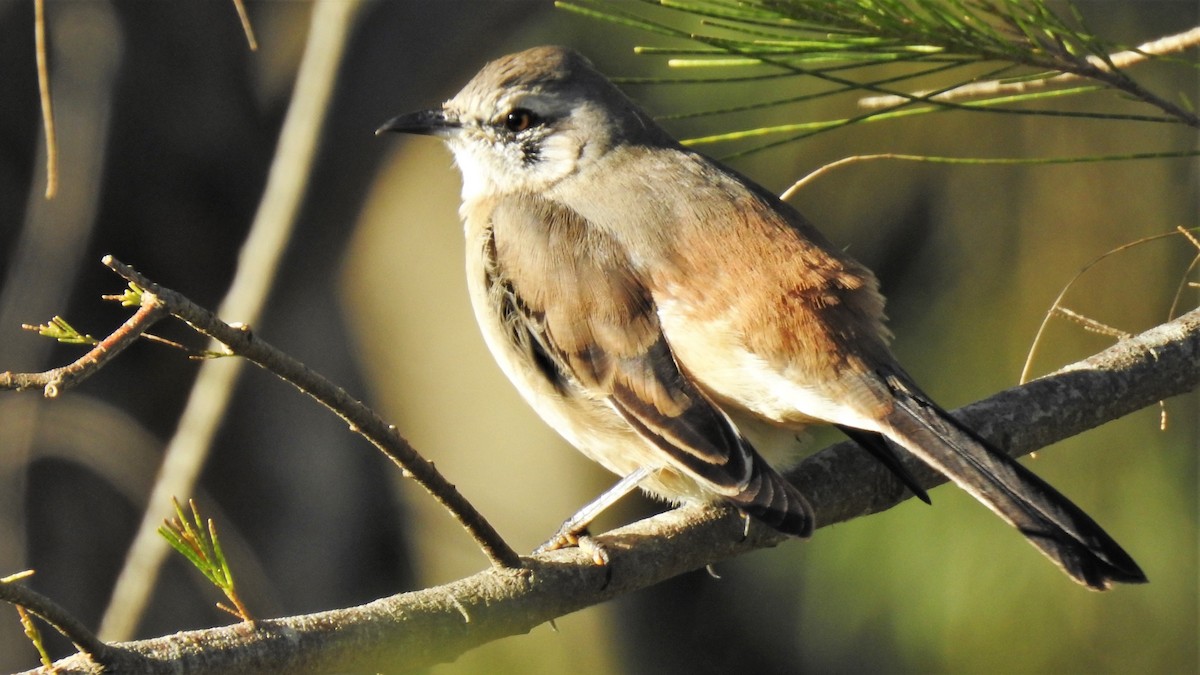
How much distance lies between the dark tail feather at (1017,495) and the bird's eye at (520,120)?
1.61 metres

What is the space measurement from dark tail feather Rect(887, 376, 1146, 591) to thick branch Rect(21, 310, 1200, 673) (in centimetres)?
31

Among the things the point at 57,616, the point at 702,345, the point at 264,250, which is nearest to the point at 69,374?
the point at 57,616

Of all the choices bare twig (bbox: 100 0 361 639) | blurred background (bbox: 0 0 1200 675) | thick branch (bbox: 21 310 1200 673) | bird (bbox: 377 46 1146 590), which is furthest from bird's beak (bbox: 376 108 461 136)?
thick branch (bbox: 21 310 1200 673)

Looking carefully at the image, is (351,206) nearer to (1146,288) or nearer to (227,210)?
(227,210)

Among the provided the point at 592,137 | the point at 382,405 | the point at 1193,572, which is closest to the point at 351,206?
the point at 382,405

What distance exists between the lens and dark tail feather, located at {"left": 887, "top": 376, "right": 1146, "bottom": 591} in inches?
104

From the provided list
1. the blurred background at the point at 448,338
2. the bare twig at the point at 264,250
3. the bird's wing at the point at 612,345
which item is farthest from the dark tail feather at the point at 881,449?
the bare twig at the point at 264,250

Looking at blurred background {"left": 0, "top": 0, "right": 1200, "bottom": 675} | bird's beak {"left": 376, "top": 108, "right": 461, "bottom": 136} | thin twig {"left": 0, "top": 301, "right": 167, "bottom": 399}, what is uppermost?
bird's beak {"left": 376, "top": 108, "right": 461, "bottom": 136}

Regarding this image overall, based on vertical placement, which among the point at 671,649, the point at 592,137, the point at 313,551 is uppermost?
the point at 592,137

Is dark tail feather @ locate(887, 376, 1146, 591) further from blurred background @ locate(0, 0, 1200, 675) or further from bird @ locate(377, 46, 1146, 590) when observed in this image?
blurred background @ locate(0, 0, 1200, 675)

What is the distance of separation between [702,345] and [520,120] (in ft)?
4.02

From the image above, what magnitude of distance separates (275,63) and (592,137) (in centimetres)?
414

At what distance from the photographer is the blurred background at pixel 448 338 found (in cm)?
570

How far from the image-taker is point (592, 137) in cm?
404
